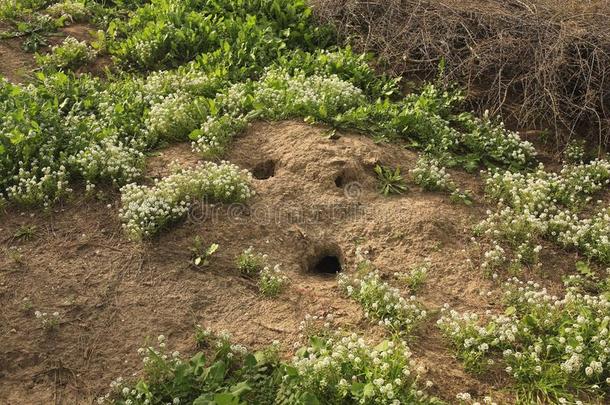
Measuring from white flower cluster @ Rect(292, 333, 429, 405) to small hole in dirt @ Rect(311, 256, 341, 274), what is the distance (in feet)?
4.13

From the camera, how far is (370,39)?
26.7 feet

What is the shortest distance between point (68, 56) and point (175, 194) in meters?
3.24

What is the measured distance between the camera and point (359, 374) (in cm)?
420

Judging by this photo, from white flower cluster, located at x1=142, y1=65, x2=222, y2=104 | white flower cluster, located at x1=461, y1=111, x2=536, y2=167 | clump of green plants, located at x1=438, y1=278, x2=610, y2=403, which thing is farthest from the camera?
white flower cluster, located at x1=142, y1=65, x2=222, y2=104

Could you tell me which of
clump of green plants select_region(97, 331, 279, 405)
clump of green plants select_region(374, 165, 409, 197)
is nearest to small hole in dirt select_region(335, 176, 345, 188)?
clump of green plants select_region(374, 165, 409, 197)

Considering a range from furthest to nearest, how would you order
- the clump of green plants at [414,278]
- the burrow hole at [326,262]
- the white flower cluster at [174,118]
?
the white flower cluster at [174,118] → the burrow hole at [326,262] → the clump of green plants at [414,278]

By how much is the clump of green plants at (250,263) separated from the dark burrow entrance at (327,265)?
544mm

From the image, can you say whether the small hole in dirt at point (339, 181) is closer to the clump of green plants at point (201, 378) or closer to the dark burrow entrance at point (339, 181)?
the dark burrow entrance at point (339, 181)

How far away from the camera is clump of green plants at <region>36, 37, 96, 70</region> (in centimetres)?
768

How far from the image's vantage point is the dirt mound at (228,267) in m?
4.50

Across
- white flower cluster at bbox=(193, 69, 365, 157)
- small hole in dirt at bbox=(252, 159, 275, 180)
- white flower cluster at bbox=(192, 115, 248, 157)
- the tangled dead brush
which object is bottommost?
small hole in dirt at bbox=(252, 159, 275, 180)

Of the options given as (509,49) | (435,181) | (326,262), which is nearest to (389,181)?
(435,181)

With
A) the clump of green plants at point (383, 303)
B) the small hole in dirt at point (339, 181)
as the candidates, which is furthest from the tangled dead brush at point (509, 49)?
the clump of green plants at point (383, 303)

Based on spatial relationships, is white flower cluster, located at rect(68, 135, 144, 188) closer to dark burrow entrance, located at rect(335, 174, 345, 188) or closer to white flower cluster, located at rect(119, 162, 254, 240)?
white flower cluster, located at rect(119, 162, 254, 240)
